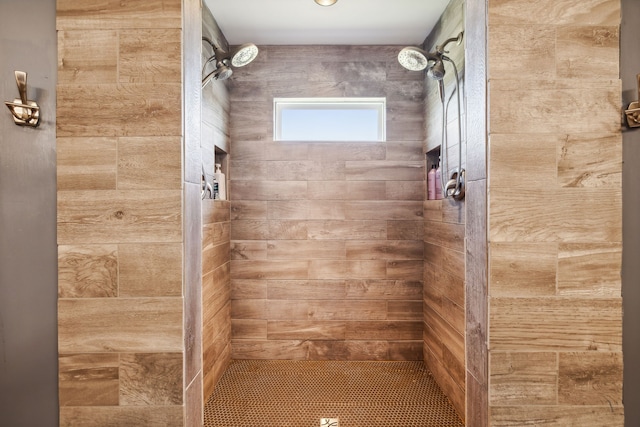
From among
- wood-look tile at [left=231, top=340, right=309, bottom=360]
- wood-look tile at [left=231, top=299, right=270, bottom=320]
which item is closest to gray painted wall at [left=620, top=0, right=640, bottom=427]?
wood-look tile at [left=231, top=340, right=309, bottom=360]

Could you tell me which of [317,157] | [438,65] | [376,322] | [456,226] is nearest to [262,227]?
[317,157]

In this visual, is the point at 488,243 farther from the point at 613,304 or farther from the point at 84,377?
the point at 84,377

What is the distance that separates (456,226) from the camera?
7.07 feet

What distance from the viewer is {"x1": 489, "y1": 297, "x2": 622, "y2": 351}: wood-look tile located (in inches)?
46.3

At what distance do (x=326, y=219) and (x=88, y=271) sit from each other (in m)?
1.80

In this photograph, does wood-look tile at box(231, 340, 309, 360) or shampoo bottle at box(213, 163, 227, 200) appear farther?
wood-look tile at box(231, 340, 309, 360)

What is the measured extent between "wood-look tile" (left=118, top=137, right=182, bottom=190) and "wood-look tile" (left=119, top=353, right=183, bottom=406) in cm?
53

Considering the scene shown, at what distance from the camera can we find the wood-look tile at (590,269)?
3.86ft

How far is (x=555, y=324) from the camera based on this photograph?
1.18 meters

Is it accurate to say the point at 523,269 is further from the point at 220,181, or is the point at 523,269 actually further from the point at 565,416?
the point at 220,181

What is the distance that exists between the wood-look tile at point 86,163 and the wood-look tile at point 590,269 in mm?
1420

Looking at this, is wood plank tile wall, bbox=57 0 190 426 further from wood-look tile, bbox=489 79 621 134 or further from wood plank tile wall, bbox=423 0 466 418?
wood plank tile wall, bbox=423 0 466 418

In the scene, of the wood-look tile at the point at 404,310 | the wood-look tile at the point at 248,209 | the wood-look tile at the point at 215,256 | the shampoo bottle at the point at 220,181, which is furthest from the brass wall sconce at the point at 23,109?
the wood-look tile at the point at 404,310

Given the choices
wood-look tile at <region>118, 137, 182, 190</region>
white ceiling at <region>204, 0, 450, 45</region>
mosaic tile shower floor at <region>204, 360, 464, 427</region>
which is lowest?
mosaic tile shower floor at <region>204, 360, 464, 427</region>
